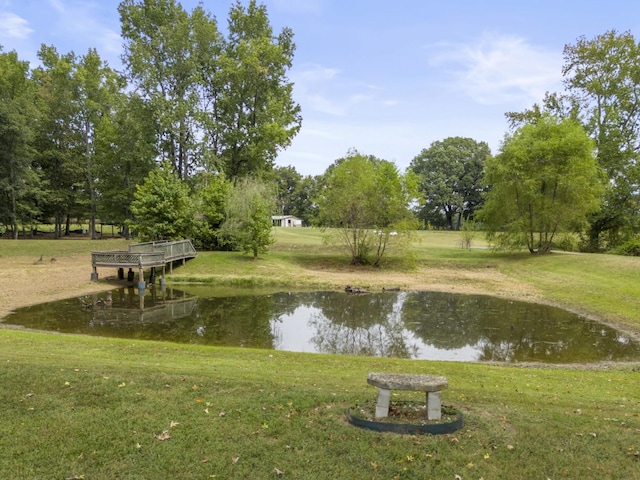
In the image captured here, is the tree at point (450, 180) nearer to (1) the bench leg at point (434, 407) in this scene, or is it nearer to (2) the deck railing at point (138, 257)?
(2) the deck railing at point (138, 257)

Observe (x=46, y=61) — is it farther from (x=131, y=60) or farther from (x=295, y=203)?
(x=295, y=203)

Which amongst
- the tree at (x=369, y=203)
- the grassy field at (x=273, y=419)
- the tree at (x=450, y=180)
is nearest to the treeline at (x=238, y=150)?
the tree at (x=369, y=203)

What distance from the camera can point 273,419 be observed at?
5562mm

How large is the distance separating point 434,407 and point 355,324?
11389mm

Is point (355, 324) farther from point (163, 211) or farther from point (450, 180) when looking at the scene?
point (450, 180)

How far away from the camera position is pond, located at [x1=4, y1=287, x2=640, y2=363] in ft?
43.5

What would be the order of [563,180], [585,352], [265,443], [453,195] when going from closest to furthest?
[265,443] → [585,352] → [563,180] → [453,195]

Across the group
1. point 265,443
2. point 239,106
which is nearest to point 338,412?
point 265,443

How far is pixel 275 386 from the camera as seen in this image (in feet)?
22.8

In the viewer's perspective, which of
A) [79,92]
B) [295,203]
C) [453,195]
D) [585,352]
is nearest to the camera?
[585,352]

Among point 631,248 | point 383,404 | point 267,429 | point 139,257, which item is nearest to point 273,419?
point 267,429

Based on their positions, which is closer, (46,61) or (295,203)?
(46,61)

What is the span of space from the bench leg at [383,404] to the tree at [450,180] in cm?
6767

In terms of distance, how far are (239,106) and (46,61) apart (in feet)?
87.3
